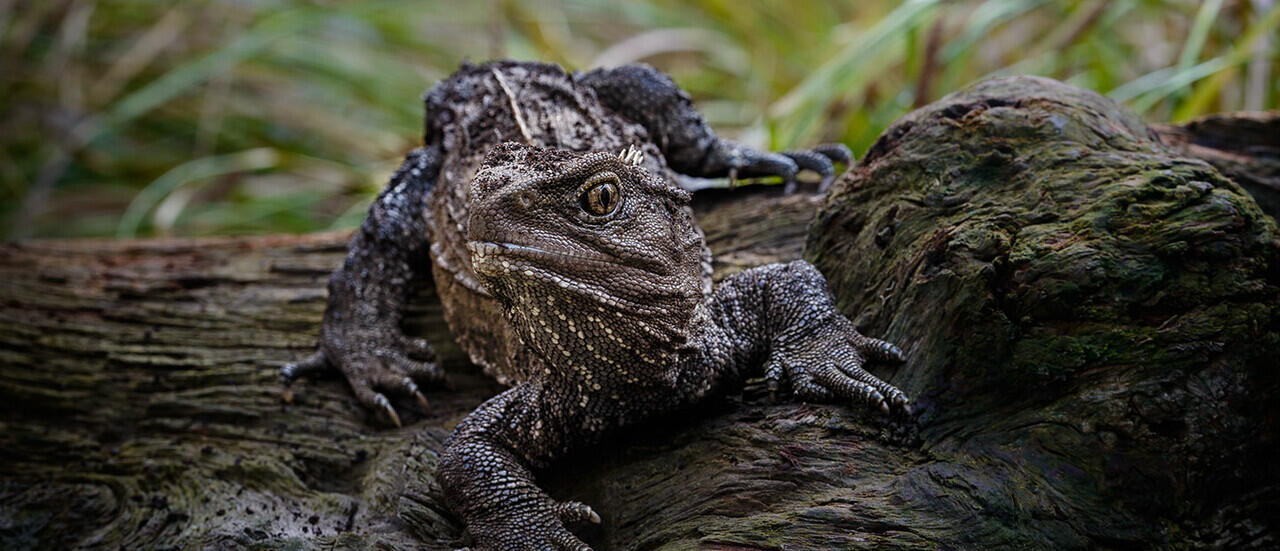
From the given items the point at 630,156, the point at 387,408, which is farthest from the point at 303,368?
the point at 630,156

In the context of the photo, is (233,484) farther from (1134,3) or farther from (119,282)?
(1134,3)

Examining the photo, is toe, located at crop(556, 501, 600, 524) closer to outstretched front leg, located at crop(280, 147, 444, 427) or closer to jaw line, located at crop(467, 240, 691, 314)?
jaw line, located at crop(467, 240, 691, 314)

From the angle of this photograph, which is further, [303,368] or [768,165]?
[768,165]

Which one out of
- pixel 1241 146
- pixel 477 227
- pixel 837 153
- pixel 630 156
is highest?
pixel 1241 146

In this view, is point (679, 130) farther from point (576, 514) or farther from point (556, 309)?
point (576, 514)

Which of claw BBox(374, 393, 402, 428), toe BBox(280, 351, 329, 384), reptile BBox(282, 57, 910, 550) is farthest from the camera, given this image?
toe BBox(280, 351, 329, 384)

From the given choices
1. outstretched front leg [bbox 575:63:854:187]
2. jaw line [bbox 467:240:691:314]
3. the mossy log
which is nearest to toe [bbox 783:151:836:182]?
outstretched front leg [bbox 575:63:854:187]
